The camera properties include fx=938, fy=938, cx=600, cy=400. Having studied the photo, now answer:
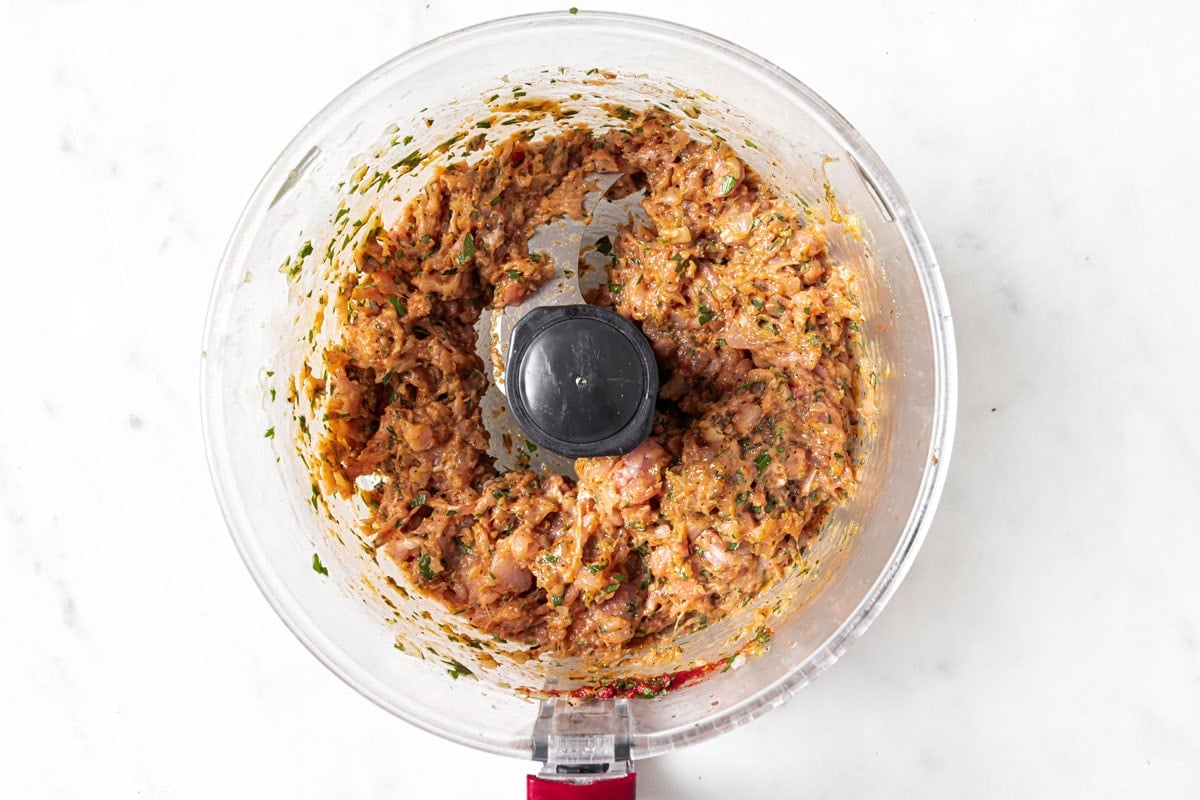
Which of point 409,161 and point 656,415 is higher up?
point 409,161

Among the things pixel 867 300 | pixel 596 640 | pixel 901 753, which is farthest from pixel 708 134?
pixel 901 753

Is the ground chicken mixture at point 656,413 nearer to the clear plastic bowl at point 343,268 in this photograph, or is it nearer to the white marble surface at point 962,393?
the clear plastic bowl at point 343,268

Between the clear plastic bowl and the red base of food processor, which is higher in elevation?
the clear plastic bowl

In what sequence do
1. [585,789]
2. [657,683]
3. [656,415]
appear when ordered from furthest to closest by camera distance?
[656,415] → [657,683] → [585,789]

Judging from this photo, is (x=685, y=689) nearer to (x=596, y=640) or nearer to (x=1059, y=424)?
(x=596, y=640)

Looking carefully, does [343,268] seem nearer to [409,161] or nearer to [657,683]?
[409,161]

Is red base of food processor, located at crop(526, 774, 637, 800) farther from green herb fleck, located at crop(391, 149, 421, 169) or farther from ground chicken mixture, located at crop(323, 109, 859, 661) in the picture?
green herb fleck, located at crop(391, 149, 421, 169)

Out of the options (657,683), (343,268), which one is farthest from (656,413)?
(343,268)

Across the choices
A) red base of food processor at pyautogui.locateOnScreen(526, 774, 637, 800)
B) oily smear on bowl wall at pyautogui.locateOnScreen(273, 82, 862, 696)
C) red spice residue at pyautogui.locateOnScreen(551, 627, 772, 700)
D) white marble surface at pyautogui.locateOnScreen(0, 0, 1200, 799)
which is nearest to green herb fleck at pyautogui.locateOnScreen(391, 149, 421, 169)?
oily smear on bowl wall at pyautogui.locateOnScreen(273, 82, 862, 696)
